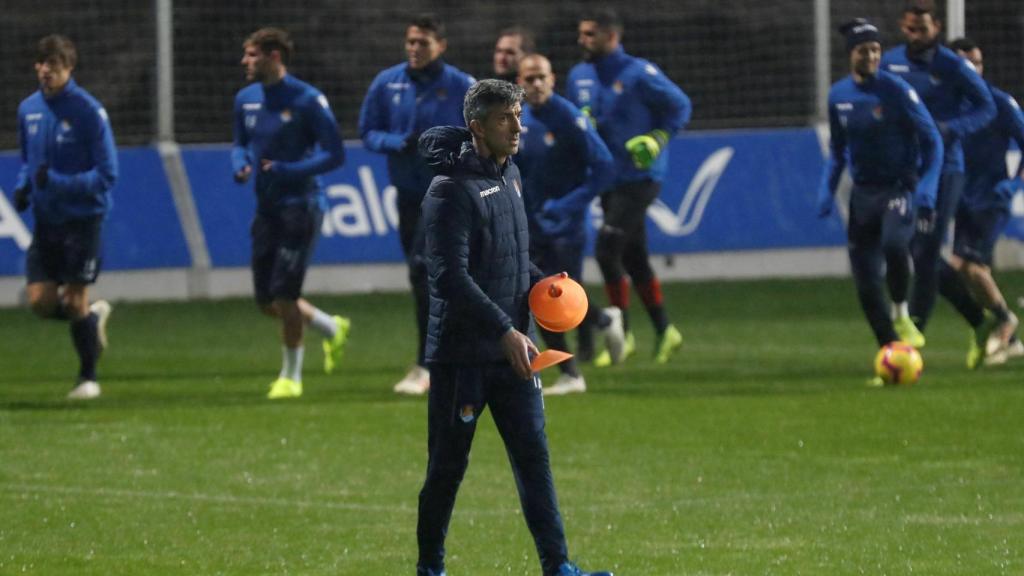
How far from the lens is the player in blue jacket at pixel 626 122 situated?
15195 millimetres

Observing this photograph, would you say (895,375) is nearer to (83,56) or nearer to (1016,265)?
(1016,265)

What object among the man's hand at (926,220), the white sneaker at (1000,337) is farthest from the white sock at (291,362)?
the white sneaker at (1000,337)

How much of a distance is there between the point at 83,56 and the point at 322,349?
36.3 feet

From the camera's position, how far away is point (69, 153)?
539 inches

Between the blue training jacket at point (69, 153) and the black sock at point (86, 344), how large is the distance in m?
0.75

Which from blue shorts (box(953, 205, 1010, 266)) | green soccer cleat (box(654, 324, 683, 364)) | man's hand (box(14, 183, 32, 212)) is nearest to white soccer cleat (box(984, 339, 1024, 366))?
blue shorts (box(953, 205, 1010, 266))

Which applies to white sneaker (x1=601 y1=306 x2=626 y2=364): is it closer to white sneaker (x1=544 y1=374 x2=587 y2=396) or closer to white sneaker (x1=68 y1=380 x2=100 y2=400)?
white sneaker (x1=544 y1=374 x2=587 y2=396)

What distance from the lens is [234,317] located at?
19797 mm

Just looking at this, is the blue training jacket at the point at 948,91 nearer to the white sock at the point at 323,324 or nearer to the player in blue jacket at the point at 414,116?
the player in blue jacket at the point at 414,116

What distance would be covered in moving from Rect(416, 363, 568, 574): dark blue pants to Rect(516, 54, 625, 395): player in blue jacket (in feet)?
18.9

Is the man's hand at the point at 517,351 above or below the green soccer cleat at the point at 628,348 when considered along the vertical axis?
above

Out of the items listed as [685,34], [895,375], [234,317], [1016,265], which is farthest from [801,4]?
[895,375]

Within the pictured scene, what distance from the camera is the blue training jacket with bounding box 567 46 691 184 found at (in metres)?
15.2

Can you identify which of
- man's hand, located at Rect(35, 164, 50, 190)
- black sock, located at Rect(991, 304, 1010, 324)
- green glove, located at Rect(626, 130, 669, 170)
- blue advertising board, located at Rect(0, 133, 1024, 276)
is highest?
man's hand, located at Rect(35, 164, 50, 190)
